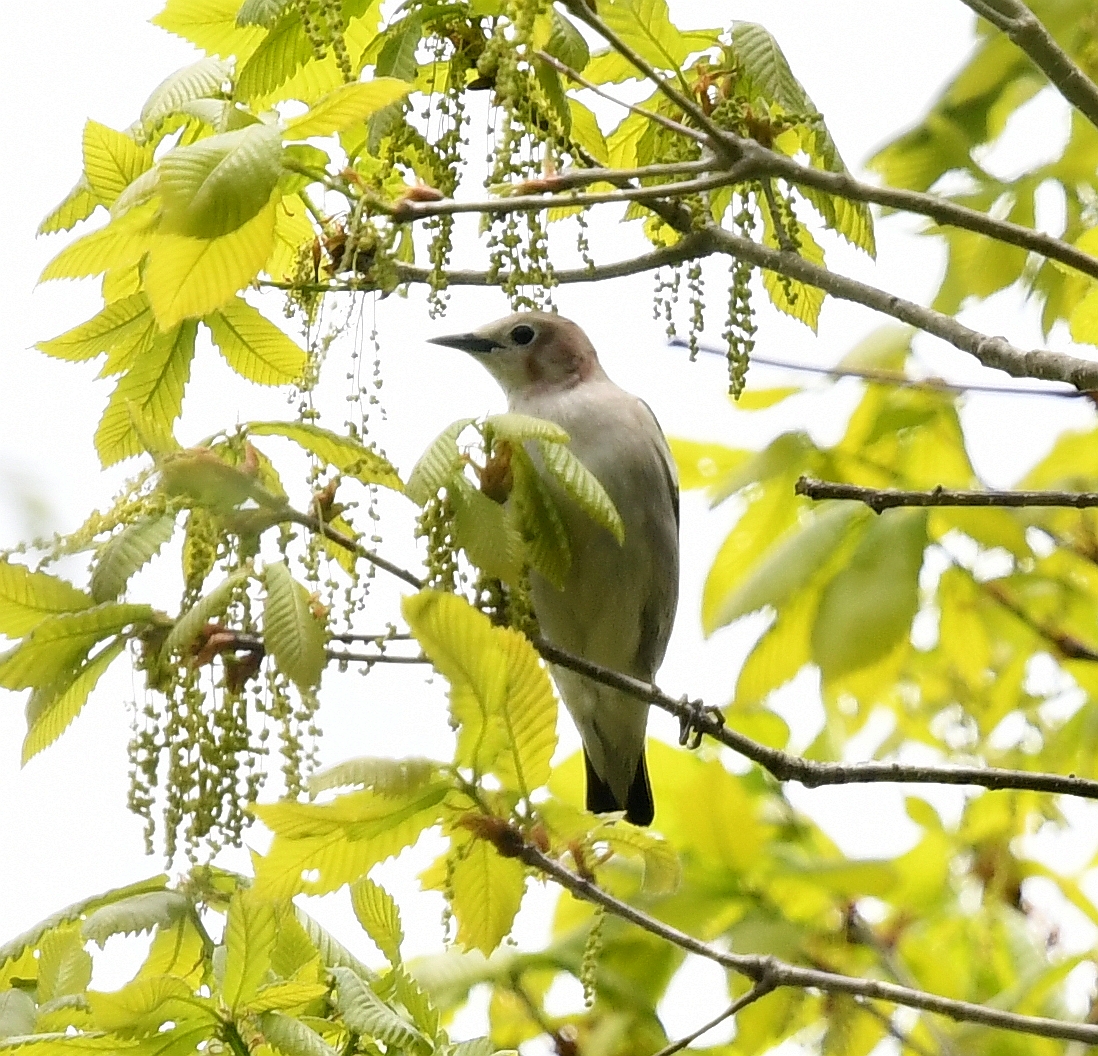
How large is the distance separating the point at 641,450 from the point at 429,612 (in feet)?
7.59

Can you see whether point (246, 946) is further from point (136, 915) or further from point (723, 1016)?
point (723, 1016)

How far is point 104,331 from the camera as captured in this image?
7.04 feet

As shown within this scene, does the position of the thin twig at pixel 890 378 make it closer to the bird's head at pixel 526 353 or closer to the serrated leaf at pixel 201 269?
Result: the serrated leaf at pixel 201 269

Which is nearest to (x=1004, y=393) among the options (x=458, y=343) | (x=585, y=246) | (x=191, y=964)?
(x=585, y=246)

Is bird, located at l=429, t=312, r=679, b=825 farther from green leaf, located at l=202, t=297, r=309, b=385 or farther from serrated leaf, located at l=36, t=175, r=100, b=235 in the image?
serrated leaf, located at l=36, t=175, r=100, b=235

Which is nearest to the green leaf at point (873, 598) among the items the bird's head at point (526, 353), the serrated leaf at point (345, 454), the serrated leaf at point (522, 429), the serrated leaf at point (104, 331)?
the serrated leaf at point (522, 429)

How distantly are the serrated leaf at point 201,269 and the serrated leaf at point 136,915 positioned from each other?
83cm

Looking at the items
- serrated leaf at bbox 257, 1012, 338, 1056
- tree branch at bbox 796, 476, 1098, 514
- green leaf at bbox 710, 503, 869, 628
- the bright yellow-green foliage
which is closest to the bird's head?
the bright yellow-green foliage

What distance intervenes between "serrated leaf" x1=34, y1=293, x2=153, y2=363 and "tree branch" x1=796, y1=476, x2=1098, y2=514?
1003mm

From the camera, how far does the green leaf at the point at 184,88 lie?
1958 mm

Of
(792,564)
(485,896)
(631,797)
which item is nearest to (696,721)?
(792,564)

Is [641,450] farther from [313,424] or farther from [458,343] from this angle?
[313,424]

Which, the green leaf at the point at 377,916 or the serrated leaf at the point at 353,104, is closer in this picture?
the serrated leaf at the point at 353,104

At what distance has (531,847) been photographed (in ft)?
6.36
